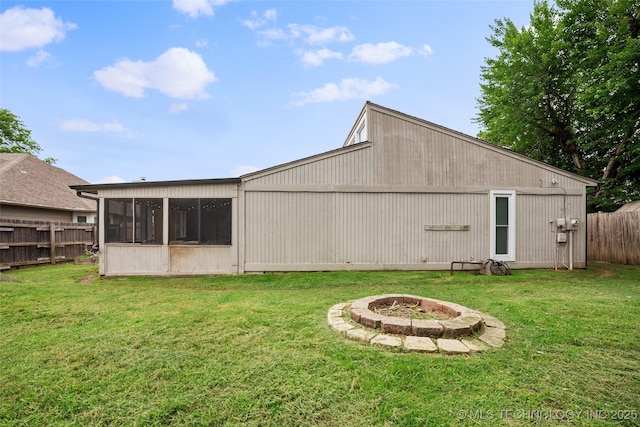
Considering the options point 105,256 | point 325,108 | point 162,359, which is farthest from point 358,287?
point 325,108

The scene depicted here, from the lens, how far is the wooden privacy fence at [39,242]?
27.0 ft

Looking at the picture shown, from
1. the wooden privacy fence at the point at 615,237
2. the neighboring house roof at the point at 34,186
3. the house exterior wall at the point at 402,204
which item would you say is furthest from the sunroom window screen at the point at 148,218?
the wooden privacy fence at the point at 615,237

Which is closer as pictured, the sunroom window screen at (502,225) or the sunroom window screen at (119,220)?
the sunroom window screen at (119,220)

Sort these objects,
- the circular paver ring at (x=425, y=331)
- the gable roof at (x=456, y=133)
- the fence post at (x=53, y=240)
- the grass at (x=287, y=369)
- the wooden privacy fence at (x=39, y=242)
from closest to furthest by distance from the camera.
→ 1. the grass at (x=287, y=369)
2. the circular paver ring at (x=425, y=331)
3. the gable roof at (x=456, y=133)
4. the wooden privacy fence at (x=39, y=242)
5. the fence post at (x=53, y=240)

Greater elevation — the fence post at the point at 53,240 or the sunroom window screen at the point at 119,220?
the sunroom window screen at the point at 119,220

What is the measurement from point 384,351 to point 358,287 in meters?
3.09

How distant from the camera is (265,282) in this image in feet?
20.7

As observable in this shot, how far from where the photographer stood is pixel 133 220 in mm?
6898

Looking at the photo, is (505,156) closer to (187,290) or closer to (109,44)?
(187,290)

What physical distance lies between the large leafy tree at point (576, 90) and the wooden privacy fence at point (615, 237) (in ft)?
8.52

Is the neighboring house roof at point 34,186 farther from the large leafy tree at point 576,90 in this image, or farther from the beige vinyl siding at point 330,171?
the large leafy tree at point 576,90

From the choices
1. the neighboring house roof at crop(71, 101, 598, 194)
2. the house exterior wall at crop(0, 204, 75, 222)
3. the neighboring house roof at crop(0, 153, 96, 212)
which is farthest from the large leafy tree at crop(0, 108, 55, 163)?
the neighboring house roof at crop(71, 101, 598, 194)

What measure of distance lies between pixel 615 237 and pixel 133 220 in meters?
14.6

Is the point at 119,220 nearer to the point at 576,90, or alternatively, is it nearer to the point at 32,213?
the point at 32,213
